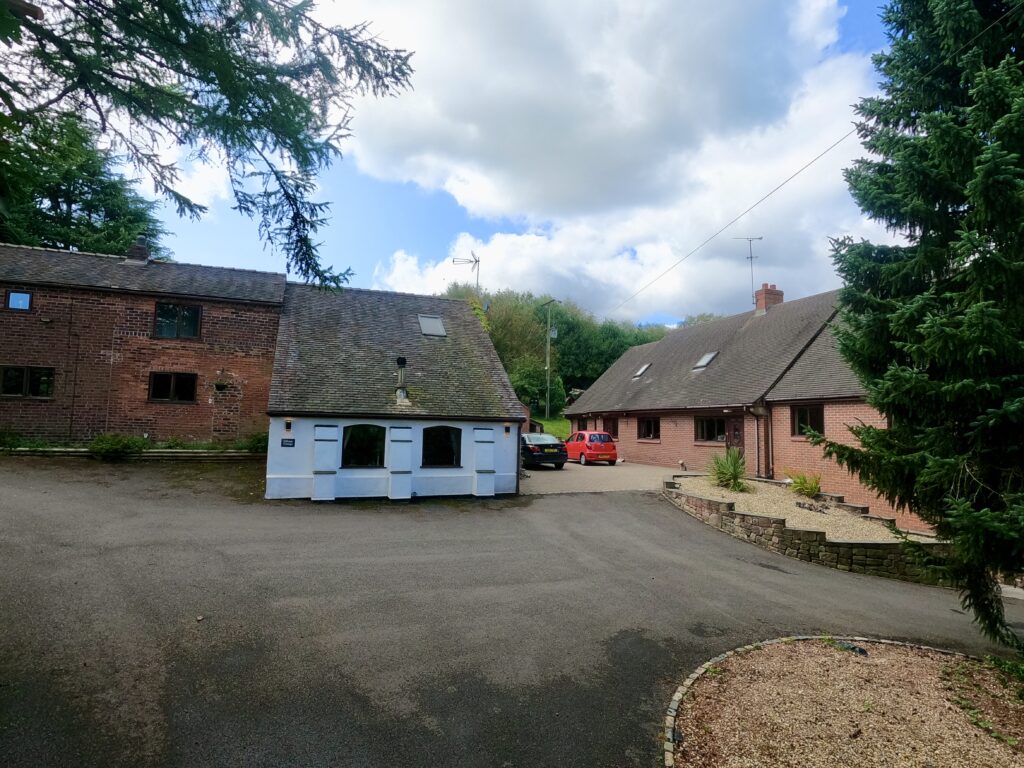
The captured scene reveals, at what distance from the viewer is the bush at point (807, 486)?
14.0m

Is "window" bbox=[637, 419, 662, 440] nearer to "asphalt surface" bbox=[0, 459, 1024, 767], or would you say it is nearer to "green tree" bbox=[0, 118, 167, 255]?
"asphalt surface" bbox=[0, 459, 1024, 767]

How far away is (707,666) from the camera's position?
5.09 metres

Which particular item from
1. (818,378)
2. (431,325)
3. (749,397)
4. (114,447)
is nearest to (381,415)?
(431,325)

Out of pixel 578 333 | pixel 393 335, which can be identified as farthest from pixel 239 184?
pixel 578 333

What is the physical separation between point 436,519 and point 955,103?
10.7m

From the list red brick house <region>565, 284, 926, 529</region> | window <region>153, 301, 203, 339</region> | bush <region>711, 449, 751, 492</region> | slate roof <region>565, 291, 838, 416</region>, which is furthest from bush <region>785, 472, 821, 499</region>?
window <region>153, 301, 203, 339</region>

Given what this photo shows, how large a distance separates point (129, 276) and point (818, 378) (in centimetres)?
2311

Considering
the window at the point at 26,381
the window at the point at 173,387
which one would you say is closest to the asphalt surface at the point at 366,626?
the window at the point at 173,387

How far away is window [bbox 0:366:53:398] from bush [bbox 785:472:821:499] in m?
22.8

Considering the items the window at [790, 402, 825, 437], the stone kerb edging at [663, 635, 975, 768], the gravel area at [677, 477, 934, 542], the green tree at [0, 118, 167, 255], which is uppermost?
the green tree at [0, 118, 167, 255]

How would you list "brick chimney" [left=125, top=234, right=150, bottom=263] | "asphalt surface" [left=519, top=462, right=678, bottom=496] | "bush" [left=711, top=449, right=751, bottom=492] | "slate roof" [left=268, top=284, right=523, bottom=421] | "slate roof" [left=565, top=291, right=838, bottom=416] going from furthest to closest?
"slate roof" [left=565, top=291, right=838, bottom=416] → "brick chimney" [left=125, top=234, right=150, bottom=263] → "asphalt surface" [left=519, top=462, right=678, bottom=496] → "bush" [left=711, top=449, right=751, bottom=492] → "slate roof" [left=268, top=284, right=523, bottom=421]

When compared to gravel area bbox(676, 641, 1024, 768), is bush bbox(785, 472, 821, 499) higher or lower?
higher

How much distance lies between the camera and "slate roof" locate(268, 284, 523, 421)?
44.4 feet

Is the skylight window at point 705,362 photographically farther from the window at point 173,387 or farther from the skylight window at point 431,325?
the window at point 173,387
